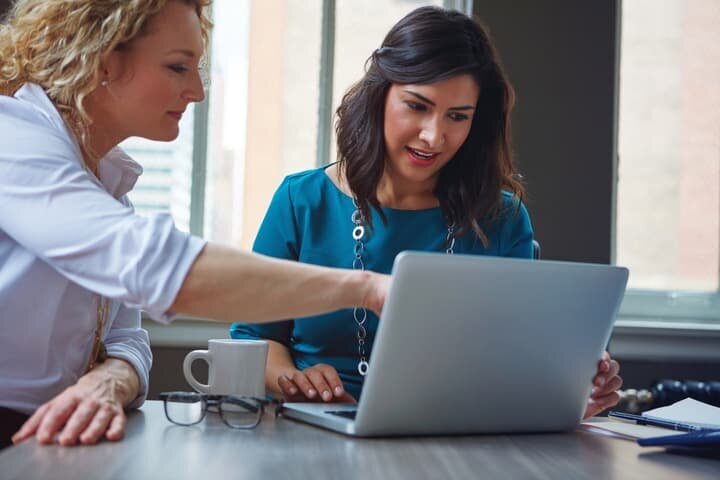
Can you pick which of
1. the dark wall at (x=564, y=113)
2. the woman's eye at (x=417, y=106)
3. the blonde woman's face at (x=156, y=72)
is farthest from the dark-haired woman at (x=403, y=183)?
the dark wall at (x=564, y=113)

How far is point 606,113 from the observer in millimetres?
2924

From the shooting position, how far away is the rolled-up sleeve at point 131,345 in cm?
127

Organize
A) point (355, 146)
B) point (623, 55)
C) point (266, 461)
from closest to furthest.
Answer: point (266, 461)
point (355, 146)
point (623, 55)

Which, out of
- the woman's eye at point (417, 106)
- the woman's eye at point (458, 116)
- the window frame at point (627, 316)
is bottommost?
the window frame at point (627, 316)

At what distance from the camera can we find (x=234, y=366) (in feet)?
3.95

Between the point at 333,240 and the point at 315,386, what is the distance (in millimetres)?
518

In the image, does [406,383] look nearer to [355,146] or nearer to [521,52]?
[355,146]

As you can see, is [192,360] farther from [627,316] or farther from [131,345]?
[627,316]

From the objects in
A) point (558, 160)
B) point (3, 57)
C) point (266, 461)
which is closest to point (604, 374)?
point (266, 461)

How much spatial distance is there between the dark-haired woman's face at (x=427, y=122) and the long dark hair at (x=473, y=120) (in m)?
0.02

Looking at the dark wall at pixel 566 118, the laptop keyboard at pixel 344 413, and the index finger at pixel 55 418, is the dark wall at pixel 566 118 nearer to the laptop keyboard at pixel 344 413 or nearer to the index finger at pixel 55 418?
the laptop keyboard at pixel 344 413

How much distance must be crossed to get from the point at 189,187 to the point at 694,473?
7.50 ft

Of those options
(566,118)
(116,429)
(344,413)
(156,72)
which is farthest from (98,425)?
(566,118)

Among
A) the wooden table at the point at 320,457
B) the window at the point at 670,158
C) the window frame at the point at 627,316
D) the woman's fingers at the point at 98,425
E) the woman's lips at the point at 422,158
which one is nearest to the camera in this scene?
the wooden table at the point at 320,457
